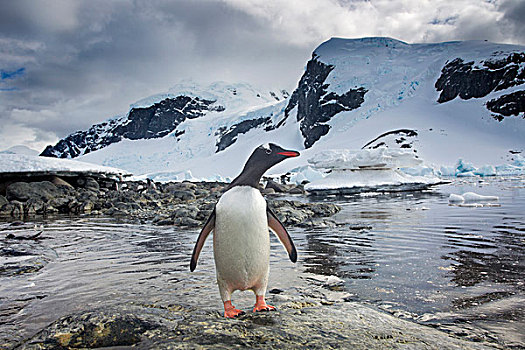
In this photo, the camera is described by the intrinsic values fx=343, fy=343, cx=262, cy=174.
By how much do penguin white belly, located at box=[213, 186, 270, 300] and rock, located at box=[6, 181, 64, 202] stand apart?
1142 cm

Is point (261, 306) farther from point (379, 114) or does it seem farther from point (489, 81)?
point (489, 81)

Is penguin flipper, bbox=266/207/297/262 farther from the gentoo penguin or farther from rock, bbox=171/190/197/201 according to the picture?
rock, bbox=171/190/197/201

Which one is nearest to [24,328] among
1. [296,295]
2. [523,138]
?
→ [296,295]

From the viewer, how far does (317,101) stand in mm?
62406

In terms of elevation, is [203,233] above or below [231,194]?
below

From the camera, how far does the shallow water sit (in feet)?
7.65

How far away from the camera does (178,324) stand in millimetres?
1898

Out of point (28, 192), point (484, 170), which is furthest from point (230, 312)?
point (484, 170)

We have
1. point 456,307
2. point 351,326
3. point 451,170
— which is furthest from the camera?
point 451,170

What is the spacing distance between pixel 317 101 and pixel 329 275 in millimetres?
61467

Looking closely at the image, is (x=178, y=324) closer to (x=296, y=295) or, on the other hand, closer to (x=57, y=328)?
(x=57, y=328)

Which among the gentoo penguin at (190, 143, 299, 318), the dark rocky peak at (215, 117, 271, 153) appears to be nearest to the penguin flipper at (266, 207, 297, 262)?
the gentoo penguin at (190, 143, 299, 318)

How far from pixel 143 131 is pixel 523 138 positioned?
89174 mm

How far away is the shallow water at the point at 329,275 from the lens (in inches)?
91.8
